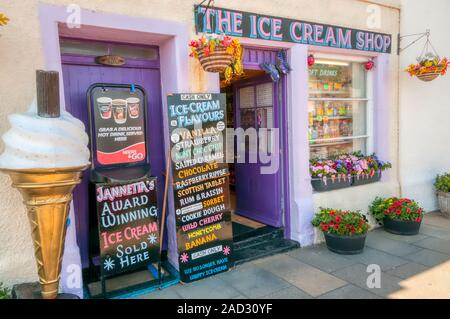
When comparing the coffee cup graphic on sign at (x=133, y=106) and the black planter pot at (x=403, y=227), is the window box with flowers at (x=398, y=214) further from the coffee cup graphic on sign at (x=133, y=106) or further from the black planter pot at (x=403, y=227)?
the coffee cup graphic on sign at (x=133, y=106)

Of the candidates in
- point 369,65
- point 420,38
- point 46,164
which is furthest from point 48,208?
point 420,38

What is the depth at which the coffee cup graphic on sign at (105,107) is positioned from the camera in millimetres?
3508

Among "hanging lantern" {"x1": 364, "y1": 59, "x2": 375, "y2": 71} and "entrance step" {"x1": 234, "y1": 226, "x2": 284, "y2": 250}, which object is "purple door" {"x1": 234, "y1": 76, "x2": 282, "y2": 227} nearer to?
"entrance step" {"x1": 234, "y1": 226, "x2": 284, "y2": 250}

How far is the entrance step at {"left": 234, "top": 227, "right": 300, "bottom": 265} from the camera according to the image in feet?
14.6

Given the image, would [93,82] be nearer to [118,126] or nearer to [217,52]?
[118,126]

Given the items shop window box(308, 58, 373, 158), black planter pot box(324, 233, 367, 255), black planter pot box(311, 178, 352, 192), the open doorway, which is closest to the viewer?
black planter pot box(324, 233, 367, 255)

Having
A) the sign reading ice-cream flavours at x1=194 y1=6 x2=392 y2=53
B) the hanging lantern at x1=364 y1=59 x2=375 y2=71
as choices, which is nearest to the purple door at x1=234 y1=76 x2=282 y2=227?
the sign reading ice-cream flavours at x1=194 y1=6 x2=392 y2=53

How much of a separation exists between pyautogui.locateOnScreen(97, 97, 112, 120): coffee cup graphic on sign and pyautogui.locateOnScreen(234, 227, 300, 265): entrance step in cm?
231

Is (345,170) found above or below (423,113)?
below

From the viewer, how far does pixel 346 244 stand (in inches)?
176

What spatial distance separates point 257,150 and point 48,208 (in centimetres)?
356

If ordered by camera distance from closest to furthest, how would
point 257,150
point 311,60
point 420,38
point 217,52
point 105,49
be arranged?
point 217,52 → point 105,49 → point 311,60 → point 257,150 → point 420,38
